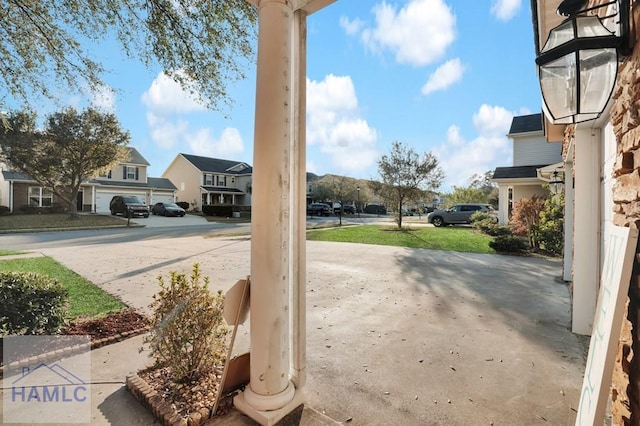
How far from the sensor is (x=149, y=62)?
420cm

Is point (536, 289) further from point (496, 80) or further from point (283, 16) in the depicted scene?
point (283, 16)

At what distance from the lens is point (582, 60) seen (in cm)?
163

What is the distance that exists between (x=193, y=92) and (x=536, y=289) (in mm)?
6853

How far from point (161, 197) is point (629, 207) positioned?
36.8 metres

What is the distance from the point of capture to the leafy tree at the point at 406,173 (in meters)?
18.1

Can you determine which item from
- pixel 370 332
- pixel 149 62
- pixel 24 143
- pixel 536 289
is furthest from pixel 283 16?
pixel 24 143

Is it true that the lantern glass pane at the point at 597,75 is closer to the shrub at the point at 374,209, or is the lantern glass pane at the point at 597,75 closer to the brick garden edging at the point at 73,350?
the brick garden edging at the point at 73,350

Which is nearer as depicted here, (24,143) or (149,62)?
(149,62)

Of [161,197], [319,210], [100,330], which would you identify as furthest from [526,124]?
[161,197]

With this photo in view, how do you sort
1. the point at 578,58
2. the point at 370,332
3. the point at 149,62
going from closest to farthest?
the point at 578,58 → the point at 370,332 → the point at 149,62

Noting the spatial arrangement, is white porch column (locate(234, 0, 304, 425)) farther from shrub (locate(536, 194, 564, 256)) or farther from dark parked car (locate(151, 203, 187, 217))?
dark parked car (locate(151, 203, 187, 217))

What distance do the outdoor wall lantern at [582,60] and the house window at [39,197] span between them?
32.6 m

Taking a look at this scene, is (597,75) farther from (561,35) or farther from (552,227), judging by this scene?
(552,227)

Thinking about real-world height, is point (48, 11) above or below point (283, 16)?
above
